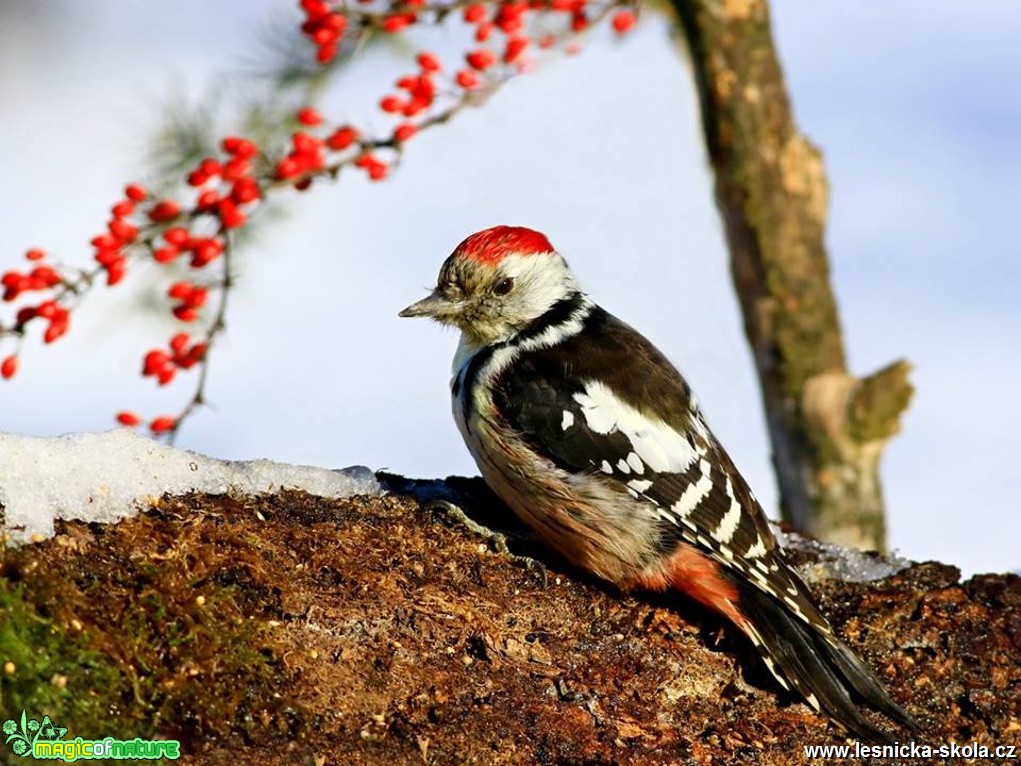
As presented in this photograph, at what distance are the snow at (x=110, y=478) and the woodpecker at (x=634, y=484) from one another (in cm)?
45

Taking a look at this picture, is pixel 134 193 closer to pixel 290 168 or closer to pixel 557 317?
pixel 290 168

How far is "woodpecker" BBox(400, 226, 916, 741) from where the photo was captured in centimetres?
338

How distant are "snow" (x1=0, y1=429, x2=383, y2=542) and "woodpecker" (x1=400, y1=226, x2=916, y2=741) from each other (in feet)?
1.49

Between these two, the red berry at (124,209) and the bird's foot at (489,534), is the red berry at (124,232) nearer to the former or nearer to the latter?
the red berry at (124,209)

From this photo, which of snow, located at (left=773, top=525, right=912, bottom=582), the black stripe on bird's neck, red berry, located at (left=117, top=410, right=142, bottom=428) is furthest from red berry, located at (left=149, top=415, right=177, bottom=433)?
snow, located at (left=773, top=525, right=912, bottom=582)

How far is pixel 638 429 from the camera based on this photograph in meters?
3.71

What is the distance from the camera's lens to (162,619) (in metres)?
2.83

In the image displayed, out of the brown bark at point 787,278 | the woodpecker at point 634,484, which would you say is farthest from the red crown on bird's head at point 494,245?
the brown bark at point 787,278

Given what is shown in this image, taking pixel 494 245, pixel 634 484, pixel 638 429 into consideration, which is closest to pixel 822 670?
pixel 634 484

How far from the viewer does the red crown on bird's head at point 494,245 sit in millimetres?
4043

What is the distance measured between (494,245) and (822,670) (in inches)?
62.4

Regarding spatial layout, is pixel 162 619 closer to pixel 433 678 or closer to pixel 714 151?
pixel 433 678

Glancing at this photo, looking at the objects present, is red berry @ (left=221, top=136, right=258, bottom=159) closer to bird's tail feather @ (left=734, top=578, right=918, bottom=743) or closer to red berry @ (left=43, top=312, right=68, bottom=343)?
red berry @ (left=43, top=312, right=68, bottom=343)

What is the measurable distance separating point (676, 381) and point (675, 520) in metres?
0.50
